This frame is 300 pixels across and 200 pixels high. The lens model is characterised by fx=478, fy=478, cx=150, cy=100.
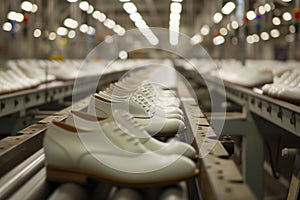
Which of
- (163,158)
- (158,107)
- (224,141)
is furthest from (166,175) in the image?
(158,107)

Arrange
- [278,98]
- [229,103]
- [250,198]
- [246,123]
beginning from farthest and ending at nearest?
[229,103] → [246,123] → [278,98] → [250,198]

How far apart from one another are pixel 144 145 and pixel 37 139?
856mm

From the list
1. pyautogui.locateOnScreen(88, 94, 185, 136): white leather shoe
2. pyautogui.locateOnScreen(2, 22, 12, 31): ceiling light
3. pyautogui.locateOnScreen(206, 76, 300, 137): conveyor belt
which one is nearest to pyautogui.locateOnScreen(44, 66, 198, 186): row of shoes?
pyautogui.locateOnScreen(88, 94, 185, 136): white leather shoe

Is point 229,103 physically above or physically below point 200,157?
below

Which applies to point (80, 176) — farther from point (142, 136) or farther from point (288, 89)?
point (288, 89)

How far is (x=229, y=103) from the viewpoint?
24.9 feet

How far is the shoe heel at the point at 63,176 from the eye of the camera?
1.44 meters

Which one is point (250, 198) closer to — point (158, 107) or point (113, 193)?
point (113, 193)

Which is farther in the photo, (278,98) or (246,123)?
(246,123)

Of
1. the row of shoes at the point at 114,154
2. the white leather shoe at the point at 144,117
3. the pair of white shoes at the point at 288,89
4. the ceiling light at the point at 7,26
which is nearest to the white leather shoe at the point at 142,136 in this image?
the row of shoes at the point at 114,154

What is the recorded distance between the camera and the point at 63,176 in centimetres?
146

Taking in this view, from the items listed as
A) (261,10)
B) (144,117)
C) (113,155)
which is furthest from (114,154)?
(261,10)

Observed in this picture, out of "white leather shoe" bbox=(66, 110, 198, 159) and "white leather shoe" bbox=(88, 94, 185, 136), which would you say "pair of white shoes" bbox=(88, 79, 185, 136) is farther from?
"white leather shoe" bbox=(66, 110, 198, 159)

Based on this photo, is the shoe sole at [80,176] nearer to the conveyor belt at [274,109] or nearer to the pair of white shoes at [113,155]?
the pair of white shoes at [113,155]
